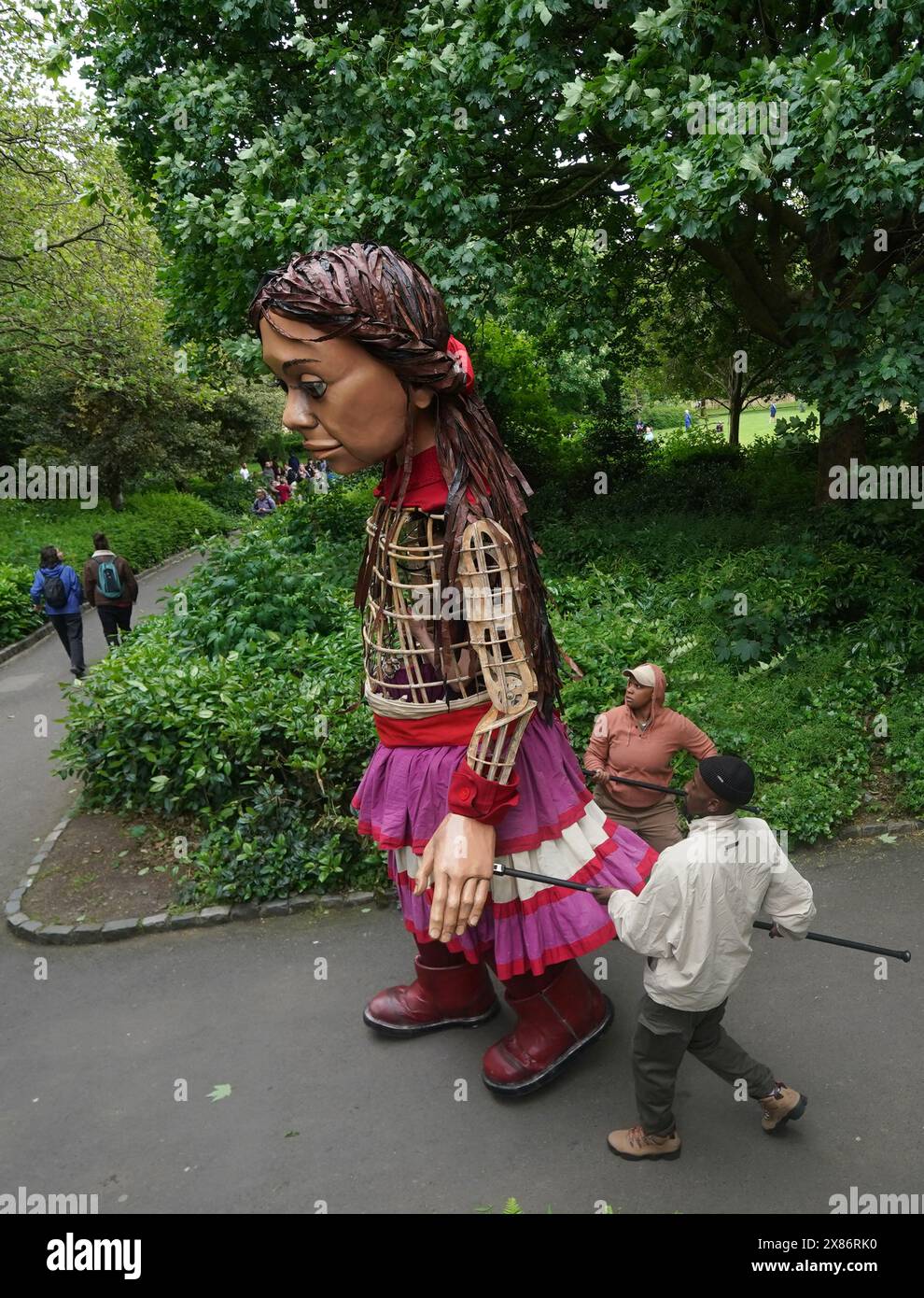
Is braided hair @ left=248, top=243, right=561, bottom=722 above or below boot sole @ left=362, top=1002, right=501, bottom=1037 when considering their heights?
above

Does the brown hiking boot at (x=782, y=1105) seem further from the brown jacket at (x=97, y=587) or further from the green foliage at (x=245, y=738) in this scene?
the brown jacket at (x=97, y=587)

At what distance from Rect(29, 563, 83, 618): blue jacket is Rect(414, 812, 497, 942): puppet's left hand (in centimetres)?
812

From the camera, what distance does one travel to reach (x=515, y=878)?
3.05 meters

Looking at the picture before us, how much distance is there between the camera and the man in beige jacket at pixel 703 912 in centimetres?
269

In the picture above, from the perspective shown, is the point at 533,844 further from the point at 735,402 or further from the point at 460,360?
the point at 735,402

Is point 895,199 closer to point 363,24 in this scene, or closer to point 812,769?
point 812,769

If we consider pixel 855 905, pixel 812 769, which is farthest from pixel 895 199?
pixel 855 905

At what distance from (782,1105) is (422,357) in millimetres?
2764

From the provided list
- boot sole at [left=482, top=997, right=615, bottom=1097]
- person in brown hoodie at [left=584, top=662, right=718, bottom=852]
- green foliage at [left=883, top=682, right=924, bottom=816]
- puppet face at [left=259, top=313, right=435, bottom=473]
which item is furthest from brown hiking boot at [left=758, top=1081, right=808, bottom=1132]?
green foliage at [left=883, top=682, right=924, bottom=816]

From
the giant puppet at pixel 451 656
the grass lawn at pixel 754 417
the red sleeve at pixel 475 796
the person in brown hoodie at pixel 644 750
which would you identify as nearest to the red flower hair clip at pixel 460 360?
the giant puppet at pixel 451 656

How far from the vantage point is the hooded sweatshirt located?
4.27m

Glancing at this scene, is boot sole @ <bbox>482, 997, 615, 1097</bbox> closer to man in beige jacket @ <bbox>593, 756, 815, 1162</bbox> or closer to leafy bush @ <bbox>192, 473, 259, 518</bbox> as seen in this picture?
man in beige jacket @ <bbox>593, 756, 815, 1162</bbox>

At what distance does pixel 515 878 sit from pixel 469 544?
1157 millimetres

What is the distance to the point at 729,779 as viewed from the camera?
108 inches
